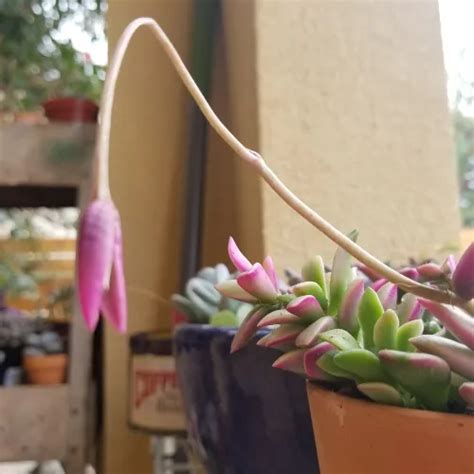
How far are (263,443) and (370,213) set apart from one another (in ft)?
1.21

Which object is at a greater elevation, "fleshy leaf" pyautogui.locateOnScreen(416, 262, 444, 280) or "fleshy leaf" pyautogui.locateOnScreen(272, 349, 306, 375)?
"fleshy leaf" pyautogui.locateOnScreen(416, 262, 444, 280)

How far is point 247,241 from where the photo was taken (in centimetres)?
75

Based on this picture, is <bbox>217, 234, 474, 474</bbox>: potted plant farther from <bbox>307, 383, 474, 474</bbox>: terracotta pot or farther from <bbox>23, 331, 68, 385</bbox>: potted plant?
<bbox>23, 331, 68, 385</bbox>: potted plant

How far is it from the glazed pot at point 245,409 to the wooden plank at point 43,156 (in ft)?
1.59

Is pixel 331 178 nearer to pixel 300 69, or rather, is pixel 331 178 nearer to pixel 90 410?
pixel 300 69

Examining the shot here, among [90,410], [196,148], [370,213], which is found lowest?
[90,410]

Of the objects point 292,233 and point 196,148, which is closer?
point 292,233

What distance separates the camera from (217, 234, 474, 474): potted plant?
0.21 m

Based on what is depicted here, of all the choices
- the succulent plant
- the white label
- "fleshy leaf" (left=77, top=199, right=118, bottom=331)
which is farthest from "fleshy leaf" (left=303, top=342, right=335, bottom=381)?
the white label

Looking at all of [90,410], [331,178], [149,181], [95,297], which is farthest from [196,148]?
[95,297]

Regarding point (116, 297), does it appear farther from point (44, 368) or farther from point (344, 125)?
point (44, 368)

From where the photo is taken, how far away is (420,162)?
711mm

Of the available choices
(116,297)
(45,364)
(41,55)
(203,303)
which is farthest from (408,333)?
(41,55)

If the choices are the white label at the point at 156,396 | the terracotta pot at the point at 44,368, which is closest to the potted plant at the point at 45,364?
the terracotta pot at the point at 44,368
